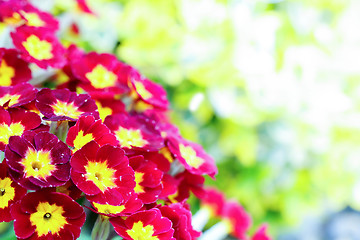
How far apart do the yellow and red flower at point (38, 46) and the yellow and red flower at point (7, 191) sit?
0.20m

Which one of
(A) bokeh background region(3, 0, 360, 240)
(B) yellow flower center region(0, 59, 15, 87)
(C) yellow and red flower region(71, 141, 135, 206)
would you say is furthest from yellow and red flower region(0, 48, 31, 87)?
(A) bokeh background region(3, 0, 360, 240)

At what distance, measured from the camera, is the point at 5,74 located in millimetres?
627

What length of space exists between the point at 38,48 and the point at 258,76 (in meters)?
0.66

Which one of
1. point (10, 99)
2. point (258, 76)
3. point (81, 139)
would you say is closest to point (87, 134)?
point (81, 139)

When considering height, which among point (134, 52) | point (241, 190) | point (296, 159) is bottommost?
point (241, 190)

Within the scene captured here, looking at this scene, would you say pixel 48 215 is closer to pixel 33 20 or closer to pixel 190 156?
pixel 190 156

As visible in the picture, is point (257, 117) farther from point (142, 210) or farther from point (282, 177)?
point (142, 210)

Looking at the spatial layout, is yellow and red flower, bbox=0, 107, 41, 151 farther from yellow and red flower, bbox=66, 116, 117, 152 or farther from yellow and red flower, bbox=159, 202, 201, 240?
yellow and red flower, bbox=159, 202, 201, 240

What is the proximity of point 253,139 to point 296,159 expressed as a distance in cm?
14

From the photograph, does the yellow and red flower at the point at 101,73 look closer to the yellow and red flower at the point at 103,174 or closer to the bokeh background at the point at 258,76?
the yellow and red flower at the point at 103,174

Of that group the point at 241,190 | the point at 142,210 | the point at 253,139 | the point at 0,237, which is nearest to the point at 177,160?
the point at 142,210

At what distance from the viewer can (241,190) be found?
1413mm

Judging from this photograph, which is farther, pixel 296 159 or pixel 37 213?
pixel 296 159

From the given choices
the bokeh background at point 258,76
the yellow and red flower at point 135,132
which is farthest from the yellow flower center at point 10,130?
the bokeh background at point 258,76
